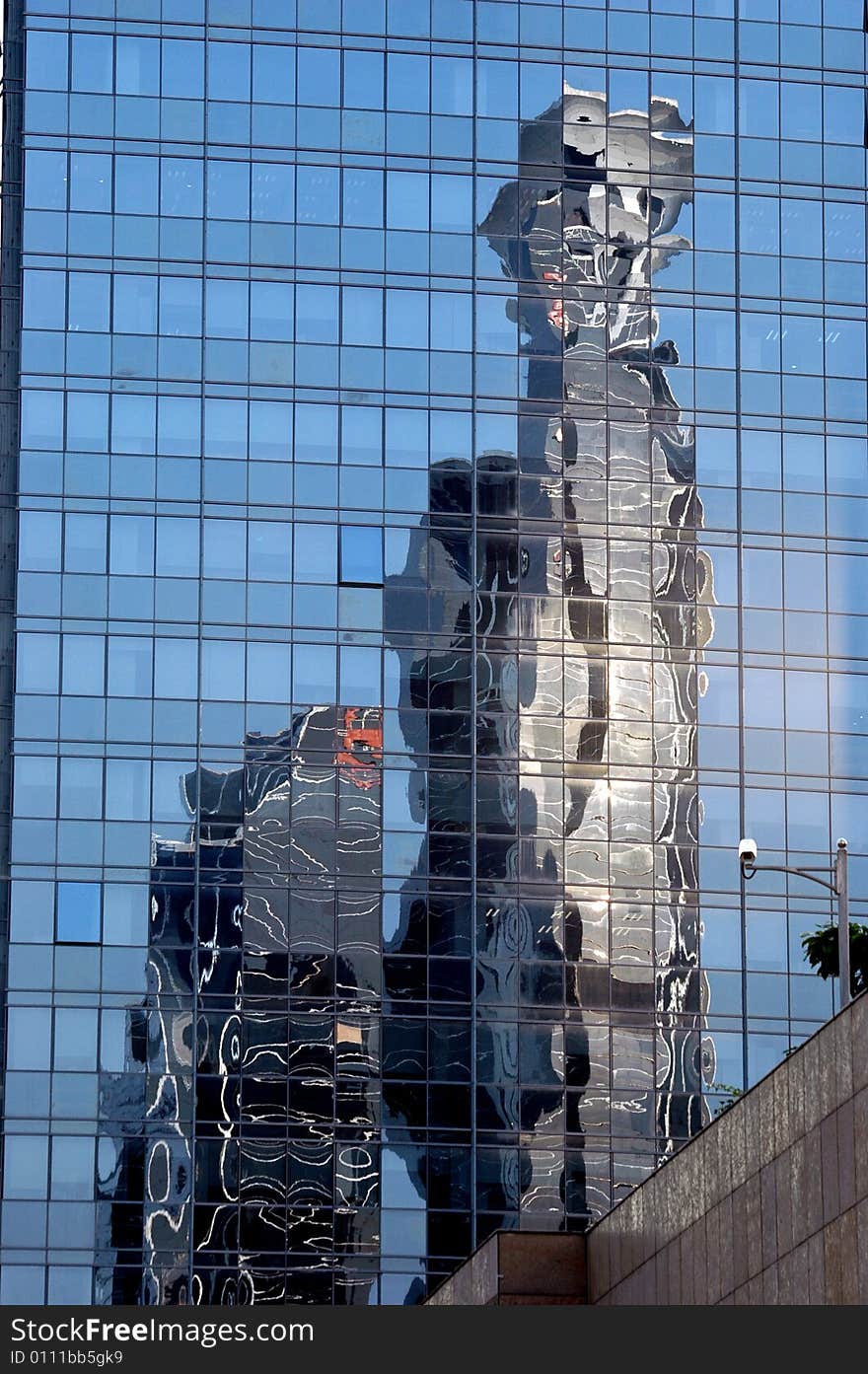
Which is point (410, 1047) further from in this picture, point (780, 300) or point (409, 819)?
point (780, 300)

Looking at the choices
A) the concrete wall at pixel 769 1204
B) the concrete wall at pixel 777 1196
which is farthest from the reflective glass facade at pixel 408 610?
the concrete wall at pixel 777 1196

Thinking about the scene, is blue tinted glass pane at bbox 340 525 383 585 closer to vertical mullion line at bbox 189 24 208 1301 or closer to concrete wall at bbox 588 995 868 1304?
vertical mullion line at bbox 189 24 208 1301

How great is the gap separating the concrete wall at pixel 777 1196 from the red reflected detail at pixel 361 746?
43.7 meters

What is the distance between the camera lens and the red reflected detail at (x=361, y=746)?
8956 cm

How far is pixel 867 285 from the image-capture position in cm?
9619

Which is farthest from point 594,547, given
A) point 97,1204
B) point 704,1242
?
point 704,1242

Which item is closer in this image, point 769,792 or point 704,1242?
point 704,1242

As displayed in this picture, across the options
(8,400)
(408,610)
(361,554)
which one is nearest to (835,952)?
(408,610)

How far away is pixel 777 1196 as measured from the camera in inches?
1501

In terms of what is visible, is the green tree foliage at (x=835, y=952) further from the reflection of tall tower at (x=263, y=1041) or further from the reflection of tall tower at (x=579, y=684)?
the reflection of tall tower at (x=263, y=1041)

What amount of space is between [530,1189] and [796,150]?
36231mm

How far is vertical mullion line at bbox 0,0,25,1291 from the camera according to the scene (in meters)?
88.3

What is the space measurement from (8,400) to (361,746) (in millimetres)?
15955

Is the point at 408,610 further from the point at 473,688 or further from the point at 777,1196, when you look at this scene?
the point at 777,1196
